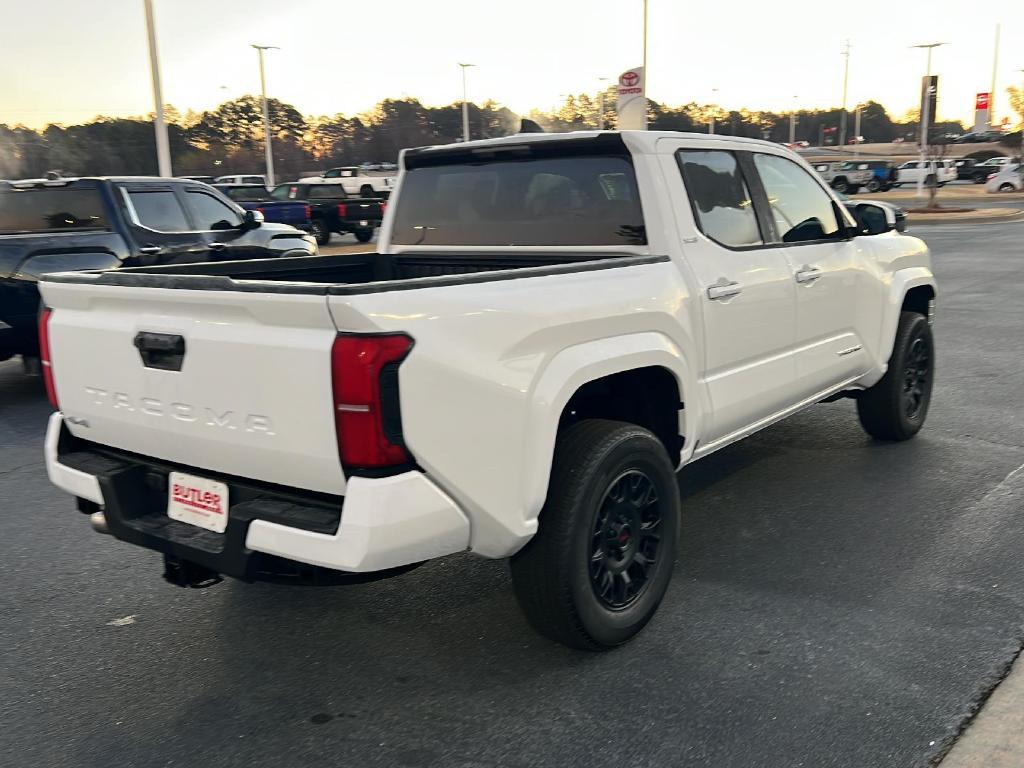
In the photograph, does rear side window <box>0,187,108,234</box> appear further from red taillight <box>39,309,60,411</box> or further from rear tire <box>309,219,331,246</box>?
rear tire <box>309,219,331,246</box>

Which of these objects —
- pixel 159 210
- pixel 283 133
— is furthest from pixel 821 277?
pixel 283 133

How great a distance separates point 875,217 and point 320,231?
2079cm

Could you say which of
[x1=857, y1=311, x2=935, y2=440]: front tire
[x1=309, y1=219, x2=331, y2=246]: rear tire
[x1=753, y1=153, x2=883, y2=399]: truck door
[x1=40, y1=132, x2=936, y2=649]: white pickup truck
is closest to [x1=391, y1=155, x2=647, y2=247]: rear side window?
[x1=40, y1=132, x2=936, y2=649]: white pickup truck

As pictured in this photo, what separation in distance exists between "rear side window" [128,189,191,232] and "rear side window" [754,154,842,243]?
6156mm

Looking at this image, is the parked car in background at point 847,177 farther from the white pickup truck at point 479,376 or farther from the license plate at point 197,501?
the license plate at point 197,501

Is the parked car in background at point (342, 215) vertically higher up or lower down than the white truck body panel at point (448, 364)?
lower down

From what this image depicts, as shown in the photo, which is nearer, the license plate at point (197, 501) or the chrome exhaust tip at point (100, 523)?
the license plate at point (197, 501)

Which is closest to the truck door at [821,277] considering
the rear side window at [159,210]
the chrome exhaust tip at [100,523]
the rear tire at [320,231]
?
the chrome exhaust tip at [100,523]

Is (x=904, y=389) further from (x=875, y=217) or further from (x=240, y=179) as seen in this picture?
(x=240, y=179)

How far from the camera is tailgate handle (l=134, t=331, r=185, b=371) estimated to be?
2912 millimetres

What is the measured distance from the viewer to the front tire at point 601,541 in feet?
10.2

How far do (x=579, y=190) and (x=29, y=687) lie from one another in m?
2.93

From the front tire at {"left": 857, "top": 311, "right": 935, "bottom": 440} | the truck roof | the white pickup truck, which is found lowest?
the front tire at {"left": 857, "top": 311, "right": 935, "bottom": 440}

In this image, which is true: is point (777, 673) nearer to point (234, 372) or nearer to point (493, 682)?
point (493, 682)
